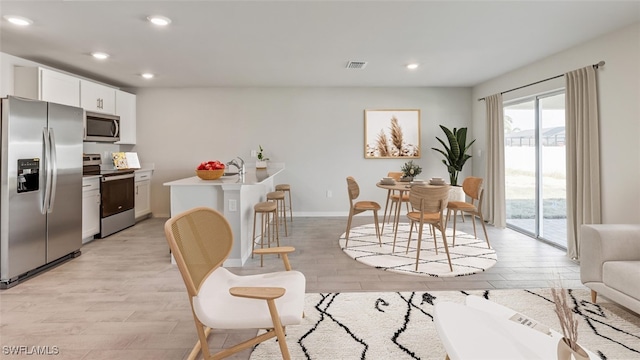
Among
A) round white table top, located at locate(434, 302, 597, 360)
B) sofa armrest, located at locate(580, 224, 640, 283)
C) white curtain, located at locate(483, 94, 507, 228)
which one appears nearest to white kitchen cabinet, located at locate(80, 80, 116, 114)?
round white table top, located at locate(434, 302, 597, 360)

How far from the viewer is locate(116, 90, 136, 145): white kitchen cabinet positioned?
17.5 ft

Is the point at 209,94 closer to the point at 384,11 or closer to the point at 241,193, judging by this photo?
the point at 241,193

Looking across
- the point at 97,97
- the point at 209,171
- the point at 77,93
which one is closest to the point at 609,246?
the point at 209,171

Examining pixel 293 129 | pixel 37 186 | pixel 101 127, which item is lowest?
pixel 37 186

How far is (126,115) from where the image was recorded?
5.52 meters

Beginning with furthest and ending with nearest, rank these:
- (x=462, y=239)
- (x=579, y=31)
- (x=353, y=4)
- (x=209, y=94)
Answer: (x=209, y=94) < (x=462, y=239) < (x=579, y=31) < (x=353, y=4)

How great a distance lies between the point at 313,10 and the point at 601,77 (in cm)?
314

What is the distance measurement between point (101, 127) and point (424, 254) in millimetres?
5090

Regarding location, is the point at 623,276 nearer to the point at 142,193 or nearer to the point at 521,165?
the point at 521,165

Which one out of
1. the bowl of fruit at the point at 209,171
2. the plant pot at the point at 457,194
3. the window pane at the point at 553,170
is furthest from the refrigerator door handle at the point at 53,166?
the window pane at the point at 553,170

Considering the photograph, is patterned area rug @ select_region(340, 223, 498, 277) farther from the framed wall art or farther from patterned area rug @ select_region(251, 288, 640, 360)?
the framed wall art

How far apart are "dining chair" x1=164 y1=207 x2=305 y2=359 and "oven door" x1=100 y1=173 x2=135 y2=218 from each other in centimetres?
357

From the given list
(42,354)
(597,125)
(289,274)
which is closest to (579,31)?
(597,125)

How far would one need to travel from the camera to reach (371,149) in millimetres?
6043
